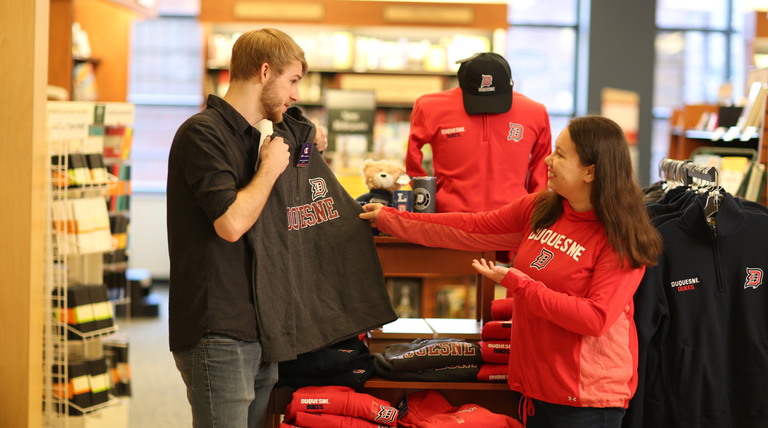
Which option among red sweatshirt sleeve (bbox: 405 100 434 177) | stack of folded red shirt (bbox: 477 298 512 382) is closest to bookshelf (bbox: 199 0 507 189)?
red sweatshirt sleeve (bbox: 405 100 434 177)

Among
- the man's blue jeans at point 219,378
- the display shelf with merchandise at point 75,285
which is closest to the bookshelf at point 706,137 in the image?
the man's blue jeans at point 219,378

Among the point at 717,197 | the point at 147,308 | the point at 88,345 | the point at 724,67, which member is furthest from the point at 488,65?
the point at 724,67

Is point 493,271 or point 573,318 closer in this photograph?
point 573,318

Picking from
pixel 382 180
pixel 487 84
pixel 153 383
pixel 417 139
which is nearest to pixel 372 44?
pixel 153 383

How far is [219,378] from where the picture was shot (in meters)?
2.04

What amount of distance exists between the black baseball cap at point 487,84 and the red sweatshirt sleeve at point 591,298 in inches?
43.9

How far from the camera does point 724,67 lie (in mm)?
10305

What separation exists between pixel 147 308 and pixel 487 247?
5.72 m

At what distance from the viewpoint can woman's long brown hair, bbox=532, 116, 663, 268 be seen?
7.00 feet

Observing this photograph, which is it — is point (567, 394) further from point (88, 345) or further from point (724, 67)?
point (724, 67)

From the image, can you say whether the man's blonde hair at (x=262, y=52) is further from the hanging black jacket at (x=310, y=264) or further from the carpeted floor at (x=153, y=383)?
the carpeted floor at (x=153, y=383)

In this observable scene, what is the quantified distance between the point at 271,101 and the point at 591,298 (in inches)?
40.2

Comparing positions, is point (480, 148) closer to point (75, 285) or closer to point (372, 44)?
point (75, 285)

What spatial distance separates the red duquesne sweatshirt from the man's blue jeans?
75cm
